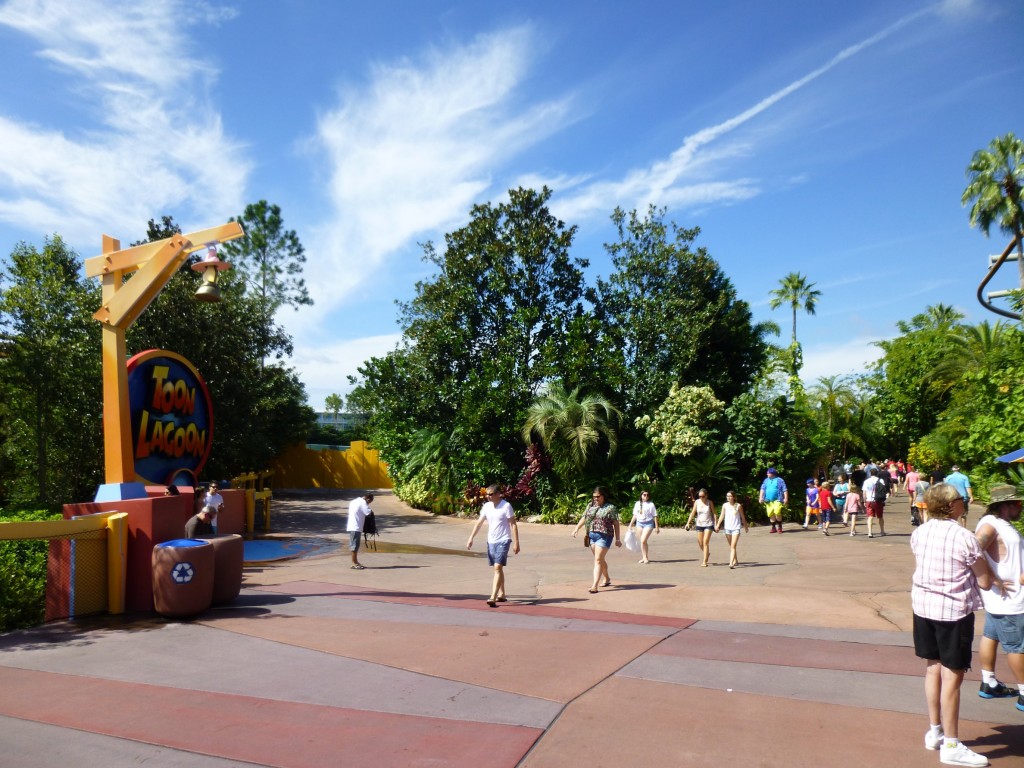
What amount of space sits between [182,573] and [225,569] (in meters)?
0.78

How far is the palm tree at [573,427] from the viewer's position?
72.3 ft

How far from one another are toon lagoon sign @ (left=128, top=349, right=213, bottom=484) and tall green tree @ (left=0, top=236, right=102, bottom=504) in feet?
12.8

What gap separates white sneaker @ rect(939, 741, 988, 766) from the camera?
4551mm

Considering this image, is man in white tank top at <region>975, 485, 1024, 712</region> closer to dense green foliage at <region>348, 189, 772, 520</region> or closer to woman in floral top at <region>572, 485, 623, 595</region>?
woman in floral top at <region>572, 485, 623, 595</region>

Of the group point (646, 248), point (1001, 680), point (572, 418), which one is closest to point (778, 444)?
point (572, 418)

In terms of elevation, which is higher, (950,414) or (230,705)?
(950,414)

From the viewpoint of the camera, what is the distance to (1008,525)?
5.30 meters

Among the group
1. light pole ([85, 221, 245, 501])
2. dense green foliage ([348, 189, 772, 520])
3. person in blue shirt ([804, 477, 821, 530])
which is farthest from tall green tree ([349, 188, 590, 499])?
light pole ([85, 221, 245, 501])

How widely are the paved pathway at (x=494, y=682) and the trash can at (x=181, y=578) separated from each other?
0.74 feet

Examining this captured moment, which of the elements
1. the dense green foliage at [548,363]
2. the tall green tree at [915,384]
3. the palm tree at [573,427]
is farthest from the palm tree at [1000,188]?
the palm tree at [573,427]

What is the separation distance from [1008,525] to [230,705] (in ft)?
19.6

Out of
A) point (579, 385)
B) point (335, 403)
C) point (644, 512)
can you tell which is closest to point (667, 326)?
point (579, 385)

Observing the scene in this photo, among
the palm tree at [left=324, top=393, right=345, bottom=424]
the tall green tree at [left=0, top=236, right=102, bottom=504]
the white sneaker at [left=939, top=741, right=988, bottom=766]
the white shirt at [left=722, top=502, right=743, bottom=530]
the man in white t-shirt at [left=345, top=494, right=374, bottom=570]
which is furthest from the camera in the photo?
the palm tree at [left=324, top=393, right=345, bottom=424]

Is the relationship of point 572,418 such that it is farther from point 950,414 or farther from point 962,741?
point 962,741
